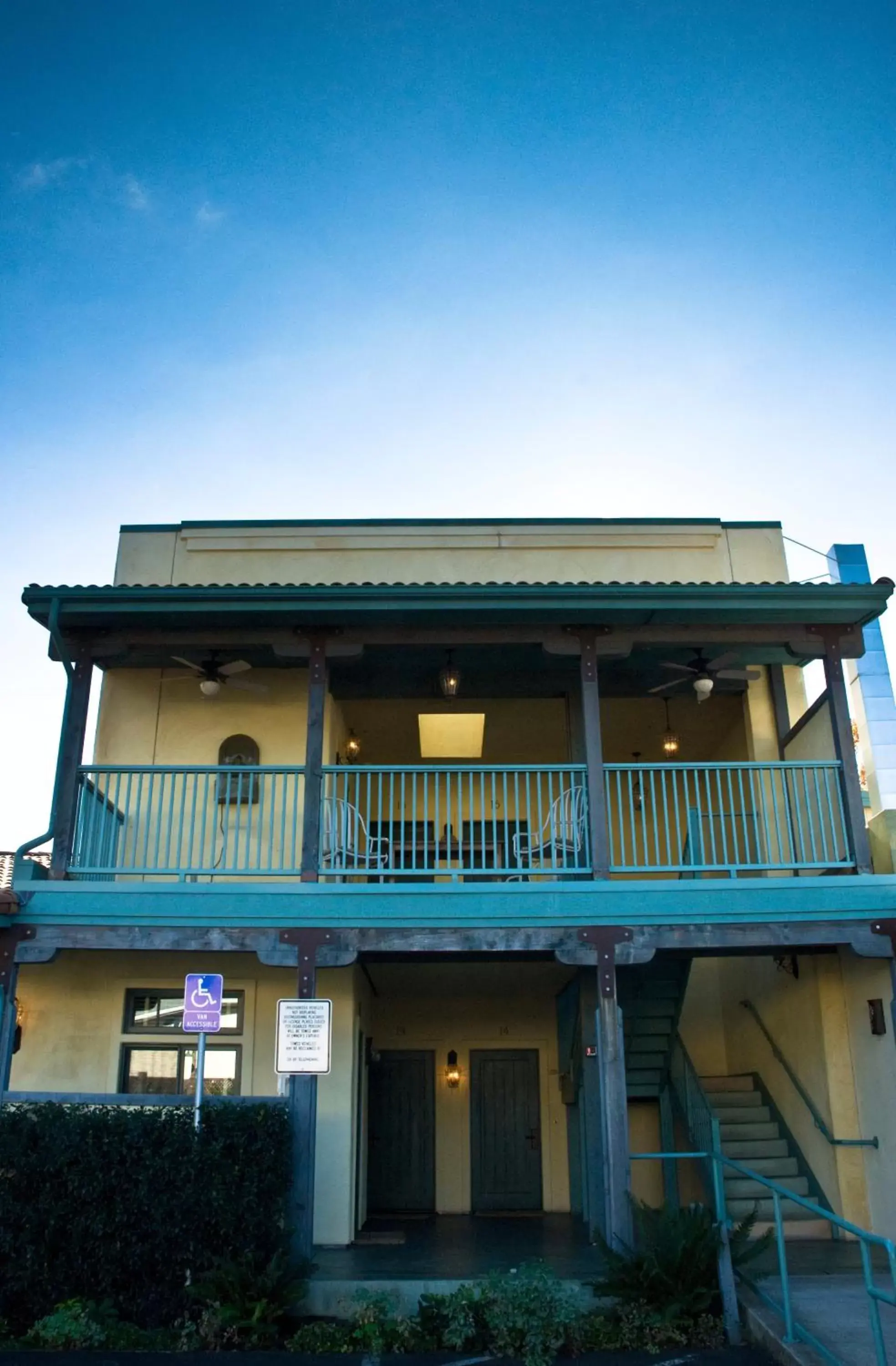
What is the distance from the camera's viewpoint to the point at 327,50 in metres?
12.7

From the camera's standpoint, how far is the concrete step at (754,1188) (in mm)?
11031

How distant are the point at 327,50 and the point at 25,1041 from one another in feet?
39.4

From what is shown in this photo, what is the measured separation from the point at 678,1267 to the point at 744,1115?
16.1 ft

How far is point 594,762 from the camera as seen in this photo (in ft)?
33.4

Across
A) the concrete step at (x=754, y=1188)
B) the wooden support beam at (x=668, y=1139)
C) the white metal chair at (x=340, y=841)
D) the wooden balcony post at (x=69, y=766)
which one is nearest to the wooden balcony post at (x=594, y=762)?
the white metal chair at (x=340, y=841)

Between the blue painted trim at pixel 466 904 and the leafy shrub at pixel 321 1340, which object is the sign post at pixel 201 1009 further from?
the leafy shrub at pixel 321 1340

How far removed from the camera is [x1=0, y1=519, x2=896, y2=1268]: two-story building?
9.70 m

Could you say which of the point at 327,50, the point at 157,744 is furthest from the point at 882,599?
the point at 327,50

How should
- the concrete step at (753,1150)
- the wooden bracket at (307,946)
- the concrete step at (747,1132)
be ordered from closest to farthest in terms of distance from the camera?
1. the wooden bracket at (307,946)
2. the concrete step at (753,1150)
3. the concrete step at (747,1132)

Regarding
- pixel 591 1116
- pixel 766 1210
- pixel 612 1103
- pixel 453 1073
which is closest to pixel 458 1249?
pixel 591 1116

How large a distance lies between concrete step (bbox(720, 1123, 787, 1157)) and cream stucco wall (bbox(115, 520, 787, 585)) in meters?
6.61

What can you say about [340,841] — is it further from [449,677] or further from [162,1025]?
[162,1025]

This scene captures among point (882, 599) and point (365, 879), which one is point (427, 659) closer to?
point (365, 879)

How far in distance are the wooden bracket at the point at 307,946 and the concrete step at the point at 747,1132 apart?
5538mm
